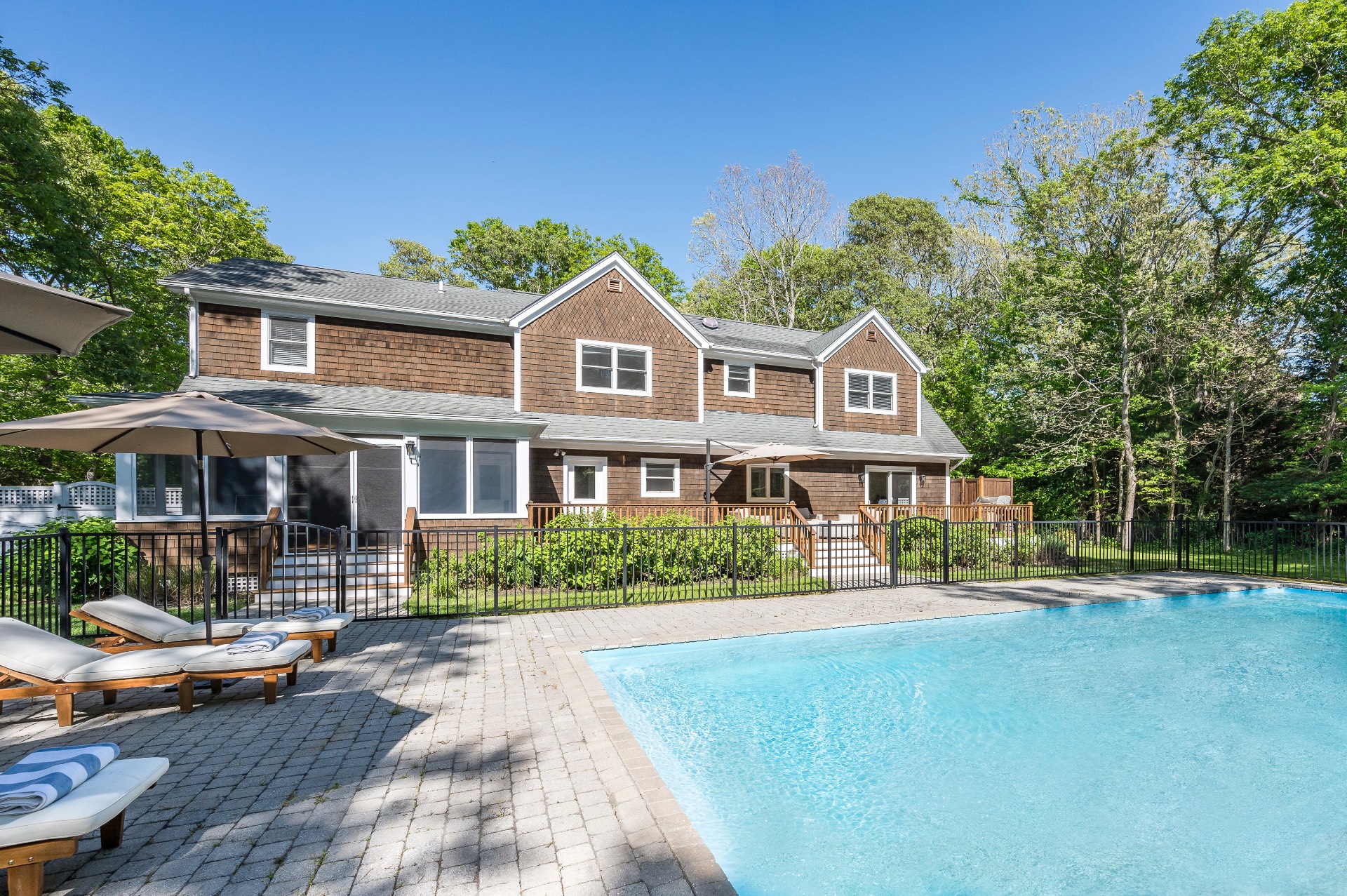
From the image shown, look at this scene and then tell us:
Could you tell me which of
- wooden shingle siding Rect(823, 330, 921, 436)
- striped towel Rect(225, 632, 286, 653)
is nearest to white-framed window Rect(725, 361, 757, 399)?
wooden shingle siding Rect(823, 330, 921, 436)

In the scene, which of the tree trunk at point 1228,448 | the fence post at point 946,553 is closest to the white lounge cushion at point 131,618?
the fence post at point 946,553

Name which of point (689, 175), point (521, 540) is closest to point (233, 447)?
point (521, 540)

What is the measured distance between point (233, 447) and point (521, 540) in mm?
5898

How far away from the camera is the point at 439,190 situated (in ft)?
76.4

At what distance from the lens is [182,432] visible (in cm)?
695

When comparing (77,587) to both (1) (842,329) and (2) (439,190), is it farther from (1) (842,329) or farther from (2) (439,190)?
(1) (842,329)

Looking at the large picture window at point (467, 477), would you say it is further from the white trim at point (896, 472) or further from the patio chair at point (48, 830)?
the patio chair at point (48, 830)

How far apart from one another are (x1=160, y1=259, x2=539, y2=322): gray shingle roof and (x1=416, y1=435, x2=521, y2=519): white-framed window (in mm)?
3770

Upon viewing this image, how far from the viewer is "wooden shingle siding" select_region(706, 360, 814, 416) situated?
20306 mm

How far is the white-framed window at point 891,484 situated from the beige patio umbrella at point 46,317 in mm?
19809

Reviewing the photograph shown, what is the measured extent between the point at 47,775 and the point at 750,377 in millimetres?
19273

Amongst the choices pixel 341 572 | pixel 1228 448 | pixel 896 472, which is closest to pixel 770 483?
pixel 896 472

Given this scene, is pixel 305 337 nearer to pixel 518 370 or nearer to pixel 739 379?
pixel 518 370

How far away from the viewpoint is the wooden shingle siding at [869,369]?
70.1ft
